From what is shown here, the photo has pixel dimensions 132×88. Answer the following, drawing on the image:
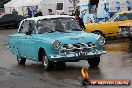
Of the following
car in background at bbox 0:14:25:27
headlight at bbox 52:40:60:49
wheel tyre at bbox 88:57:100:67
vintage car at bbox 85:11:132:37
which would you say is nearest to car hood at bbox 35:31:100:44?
headlight at bbox 52:40:60:49

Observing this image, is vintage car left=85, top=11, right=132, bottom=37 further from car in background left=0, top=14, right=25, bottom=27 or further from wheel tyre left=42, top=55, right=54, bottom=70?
car in background left=0, top=14, right=25, bottom=27

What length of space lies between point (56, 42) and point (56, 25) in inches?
Answer: 62.8

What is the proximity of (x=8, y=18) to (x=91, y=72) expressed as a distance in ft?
93.2

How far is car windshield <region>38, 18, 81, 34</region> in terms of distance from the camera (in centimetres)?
1450

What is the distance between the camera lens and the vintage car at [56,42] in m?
13.2

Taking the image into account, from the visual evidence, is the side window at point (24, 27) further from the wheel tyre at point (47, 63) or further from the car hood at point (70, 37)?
the wheel tyre at point (47, 63)

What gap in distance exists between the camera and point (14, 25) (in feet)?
134

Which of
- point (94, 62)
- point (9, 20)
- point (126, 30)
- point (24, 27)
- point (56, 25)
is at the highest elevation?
point (56, 25)

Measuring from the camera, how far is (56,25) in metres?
14.6

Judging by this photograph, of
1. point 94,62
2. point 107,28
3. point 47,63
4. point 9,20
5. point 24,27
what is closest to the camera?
point 47,63

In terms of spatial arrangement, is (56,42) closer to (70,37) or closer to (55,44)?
(55,44)

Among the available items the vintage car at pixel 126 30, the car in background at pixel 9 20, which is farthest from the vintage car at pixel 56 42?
the car in background at pixel 9 20

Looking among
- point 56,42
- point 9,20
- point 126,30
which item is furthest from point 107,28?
point 9,20

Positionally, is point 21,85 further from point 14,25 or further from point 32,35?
point 14,25
